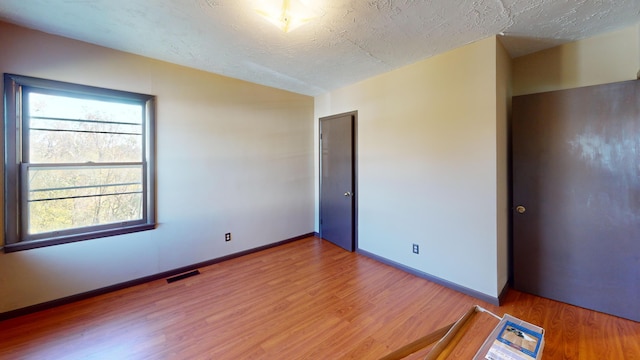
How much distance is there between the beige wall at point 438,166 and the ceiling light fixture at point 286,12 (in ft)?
5.14

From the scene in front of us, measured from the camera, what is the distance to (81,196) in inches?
95.7

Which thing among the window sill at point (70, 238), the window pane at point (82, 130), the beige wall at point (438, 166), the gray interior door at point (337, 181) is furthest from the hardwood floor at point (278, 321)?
the window pane at point (82, 130)

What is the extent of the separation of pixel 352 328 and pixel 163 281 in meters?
2.21

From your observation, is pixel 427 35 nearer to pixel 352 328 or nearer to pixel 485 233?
pixel 485 233

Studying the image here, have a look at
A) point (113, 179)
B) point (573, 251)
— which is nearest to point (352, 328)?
point (573, 251)

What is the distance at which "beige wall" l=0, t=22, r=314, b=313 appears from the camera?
86.4 inches

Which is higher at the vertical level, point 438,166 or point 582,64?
point 582,64

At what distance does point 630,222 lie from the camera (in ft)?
6.66

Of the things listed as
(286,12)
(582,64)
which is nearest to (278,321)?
(286,12)

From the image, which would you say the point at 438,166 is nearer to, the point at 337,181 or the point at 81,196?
the point at 337,181

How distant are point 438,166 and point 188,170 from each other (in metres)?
2.98

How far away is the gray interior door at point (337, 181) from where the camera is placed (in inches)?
145

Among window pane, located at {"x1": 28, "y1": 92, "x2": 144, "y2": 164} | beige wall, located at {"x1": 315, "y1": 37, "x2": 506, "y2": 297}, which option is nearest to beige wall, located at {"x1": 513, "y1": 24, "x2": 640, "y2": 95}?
beige wall, located at {"x1": 315, "y1": 37, "x2": 506, "y2": 297}

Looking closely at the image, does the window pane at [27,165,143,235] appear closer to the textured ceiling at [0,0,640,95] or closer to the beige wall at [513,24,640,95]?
the textured ceiling at [0,0,640,95]
